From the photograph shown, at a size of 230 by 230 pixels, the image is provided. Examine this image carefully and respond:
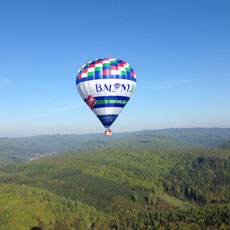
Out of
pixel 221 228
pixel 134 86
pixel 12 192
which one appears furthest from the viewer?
pixel 12 192

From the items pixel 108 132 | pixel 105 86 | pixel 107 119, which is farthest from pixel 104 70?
pixel 108 132

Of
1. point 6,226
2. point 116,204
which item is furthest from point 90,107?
point 116,204

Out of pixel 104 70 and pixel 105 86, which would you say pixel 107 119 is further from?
pixel 104 70

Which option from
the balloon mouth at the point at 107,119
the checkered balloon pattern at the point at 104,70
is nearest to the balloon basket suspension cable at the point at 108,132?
the balloon mouth at the point at 107,119

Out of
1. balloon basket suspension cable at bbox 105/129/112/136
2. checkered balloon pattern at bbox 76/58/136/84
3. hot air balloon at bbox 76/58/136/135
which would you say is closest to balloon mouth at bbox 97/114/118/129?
hot air balloon at bbox 76/58/136/135

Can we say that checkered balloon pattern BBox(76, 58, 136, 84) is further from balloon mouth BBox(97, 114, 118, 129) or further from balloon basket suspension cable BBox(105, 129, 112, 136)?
balloon basket suspension cable BBox(105, 129, 112, 136)

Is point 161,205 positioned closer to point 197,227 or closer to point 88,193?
point 88,193

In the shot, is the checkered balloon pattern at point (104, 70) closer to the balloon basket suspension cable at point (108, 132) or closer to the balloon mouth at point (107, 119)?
the balloon mouth at point (107, 119)

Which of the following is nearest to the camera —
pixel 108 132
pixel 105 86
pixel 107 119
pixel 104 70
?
pixel 108 132
